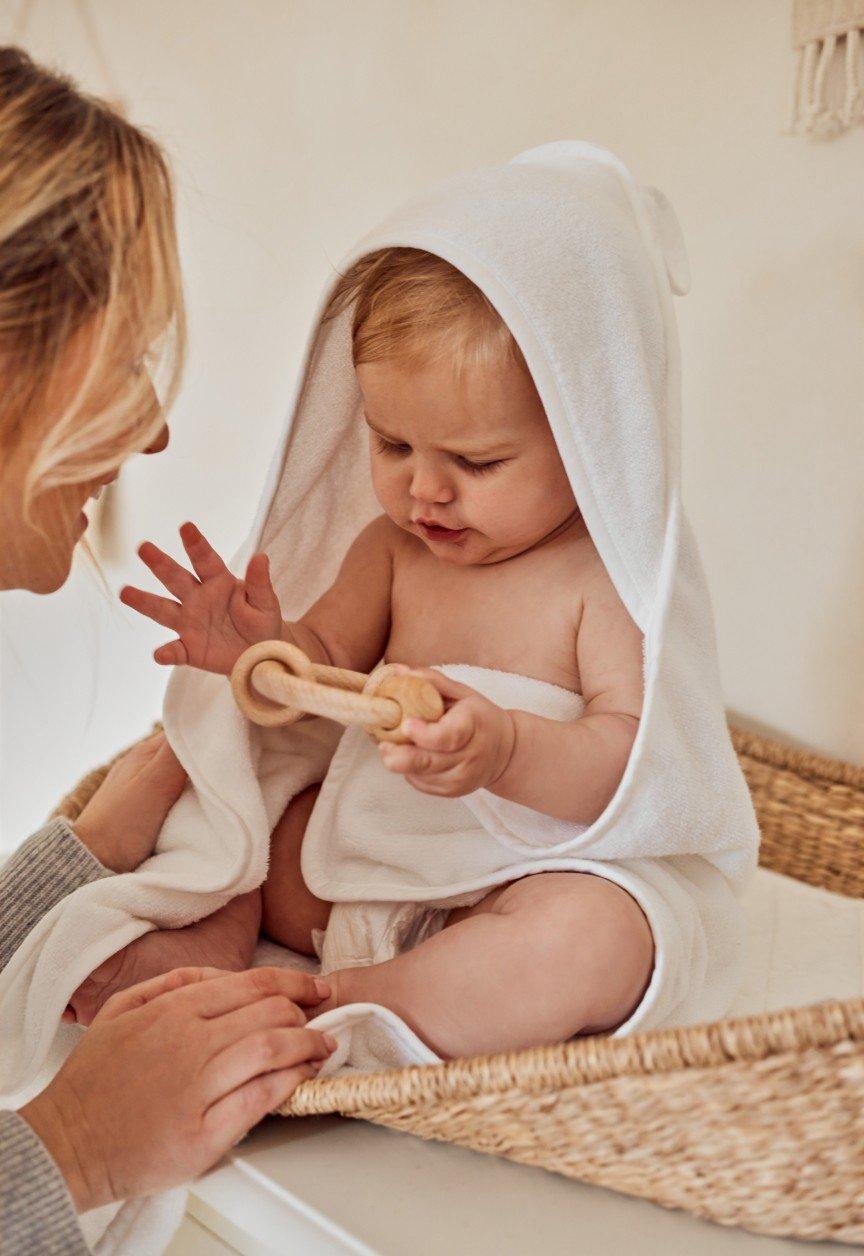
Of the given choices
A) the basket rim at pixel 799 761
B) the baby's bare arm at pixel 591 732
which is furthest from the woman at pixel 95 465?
the basket rim at pixel 799 761

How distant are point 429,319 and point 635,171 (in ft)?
1.92

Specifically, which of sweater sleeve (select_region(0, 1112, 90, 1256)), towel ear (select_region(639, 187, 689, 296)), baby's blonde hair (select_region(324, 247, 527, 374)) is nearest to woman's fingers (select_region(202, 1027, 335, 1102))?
sweater sleeve (select_region(0, 1112, 90, 1256))

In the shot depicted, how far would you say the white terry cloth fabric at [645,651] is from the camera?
0.87m

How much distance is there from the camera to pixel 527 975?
0.80 meters

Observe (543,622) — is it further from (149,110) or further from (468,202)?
(149,110)

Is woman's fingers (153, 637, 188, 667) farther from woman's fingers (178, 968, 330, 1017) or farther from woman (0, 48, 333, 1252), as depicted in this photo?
woman's fingers (178, 968, 330, 1017)

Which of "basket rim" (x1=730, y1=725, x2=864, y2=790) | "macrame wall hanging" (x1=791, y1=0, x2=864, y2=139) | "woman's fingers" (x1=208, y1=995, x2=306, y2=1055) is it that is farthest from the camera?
"basket rim" (x1=730, y1=725, x2=864, y2=790)

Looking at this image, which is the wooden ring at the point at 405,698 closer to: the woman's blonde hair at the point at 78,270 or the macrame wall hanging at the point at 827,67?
the woman's blonde hair at the point at 78,270

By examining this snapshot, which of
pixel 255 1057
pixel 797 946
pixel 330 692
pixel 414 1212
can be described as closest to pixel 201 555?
pixel 330 692

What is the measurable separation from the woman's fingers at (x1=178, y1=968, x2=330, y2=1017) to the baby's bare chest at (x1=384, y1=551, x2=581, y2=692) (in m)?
0.28

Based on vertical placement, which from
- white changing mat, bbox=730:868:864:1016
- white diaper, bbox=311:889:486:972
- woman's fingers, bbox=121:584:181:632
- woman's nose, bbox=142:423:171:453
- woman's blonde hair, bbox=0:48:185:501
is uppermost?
woman's blonde hair, bbox=0:48:185:501

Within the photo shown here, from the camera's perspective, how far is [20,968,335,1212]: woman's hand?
708 millimetres

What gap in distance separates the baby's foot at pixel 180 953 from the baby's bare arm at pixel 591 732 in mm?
265

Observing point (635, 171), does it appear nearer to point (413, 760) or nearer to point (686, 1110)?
point (413, 760)
